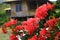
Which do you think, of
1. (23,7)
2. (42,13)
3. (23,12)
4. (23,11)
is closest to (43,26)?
(42,13)

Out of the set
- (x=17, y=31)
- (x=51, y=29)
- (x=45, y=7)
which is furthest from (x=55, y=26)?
(x=17, y=31)

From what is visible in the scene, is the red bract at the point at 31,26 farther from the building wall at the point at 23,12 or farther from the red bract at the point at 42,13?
the building wall at the point at 23,12

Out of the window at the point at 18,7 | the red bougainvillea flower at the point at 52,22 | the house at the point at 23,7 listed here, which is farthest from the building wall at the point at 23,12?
the red bougainvillea flower at the point at 52,22

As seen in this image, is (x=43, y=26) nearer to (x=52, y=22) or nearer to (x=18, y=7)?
(x=52, y=22)

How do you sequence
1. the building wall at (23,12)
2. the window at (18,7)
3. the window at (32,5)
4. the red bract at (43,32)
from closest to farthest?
the red bract at (43,32) < the building wall at (23,12) < the window at (32,5) < the window at (18,7)

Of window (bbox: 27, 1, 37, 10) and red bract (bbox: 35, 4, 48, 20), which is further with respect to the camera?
window (bbox: 27, 1, 37, 10)

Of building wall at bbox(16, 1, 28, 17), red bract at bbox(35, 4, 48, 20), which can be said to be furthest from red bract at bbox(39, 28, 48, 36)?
building wall at bbox(16, 1, 28, 17)

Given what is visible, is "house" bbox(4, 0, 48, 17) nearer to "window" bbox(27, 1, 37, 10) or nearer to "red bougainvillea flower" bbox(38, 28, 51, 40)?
"window" bbox(27, 1, 37, 10)

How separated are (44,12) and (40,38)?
267 mm

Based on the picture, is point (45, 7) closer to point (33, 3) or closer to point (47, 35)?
point (47, 35)

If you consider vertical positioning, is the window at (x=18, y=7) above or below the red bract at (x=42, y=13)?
below

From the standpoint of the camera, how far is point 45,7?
8.98 ft

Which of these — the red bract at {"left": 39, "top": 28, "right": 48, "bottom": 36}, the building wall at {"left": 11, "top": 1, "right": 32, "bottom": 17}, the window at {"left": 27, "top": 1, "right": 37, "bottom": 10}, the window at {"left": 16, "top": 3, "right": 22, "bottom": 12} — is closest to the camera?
the red bract at {"left": 39, "top": 28, "right": 48, "bottom": 36}

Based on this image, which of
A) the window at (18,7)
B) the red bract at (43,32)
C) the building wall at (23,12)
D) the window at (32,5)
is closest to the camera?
the red bract at (43,32)
